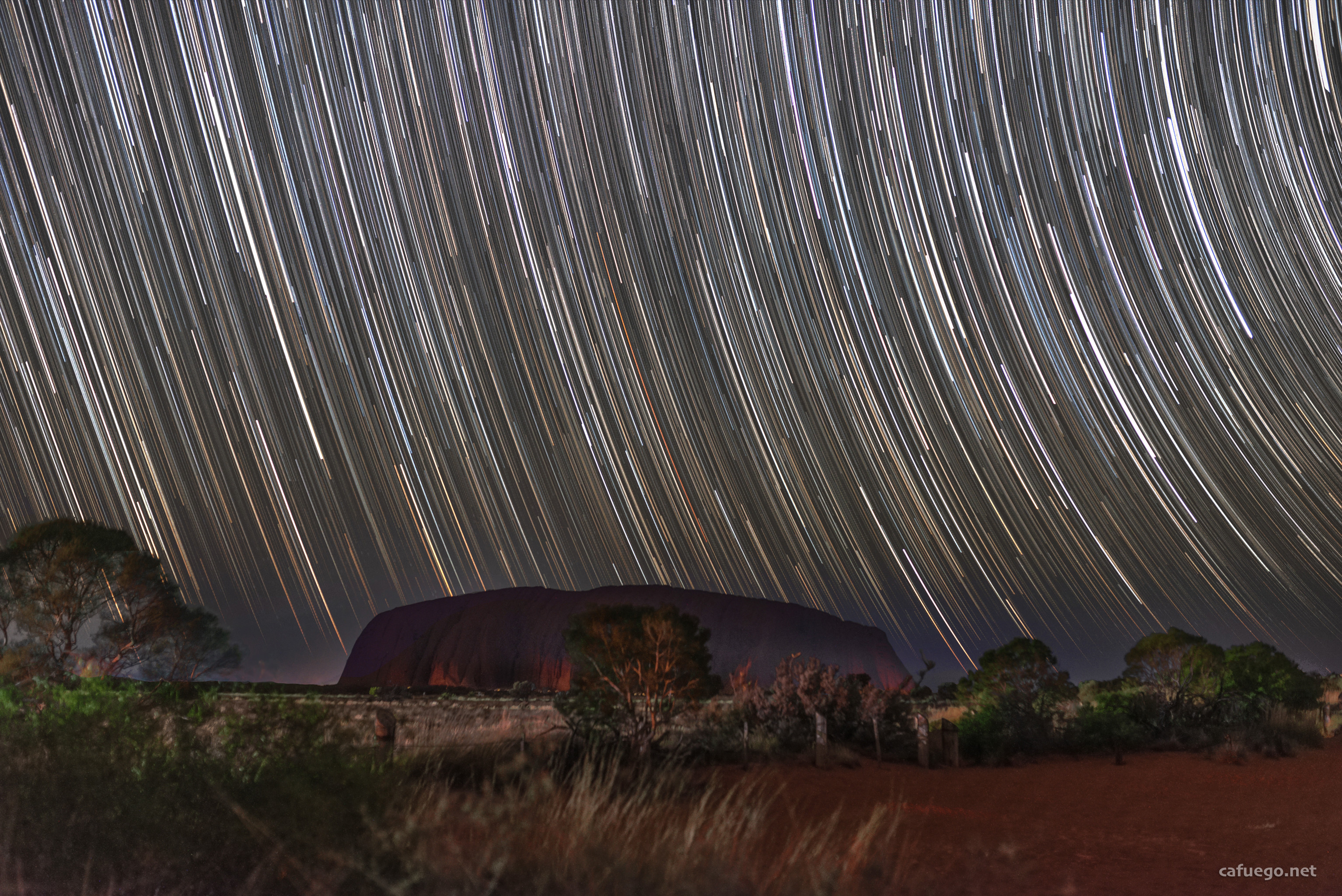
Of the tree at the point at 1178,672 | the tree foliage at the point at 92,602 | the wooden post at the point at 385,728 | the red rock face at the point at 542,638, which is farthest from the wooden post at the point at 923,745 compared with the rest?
the red rock face at the point at 542,638

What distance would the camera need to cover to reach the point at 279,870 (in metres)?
5.24

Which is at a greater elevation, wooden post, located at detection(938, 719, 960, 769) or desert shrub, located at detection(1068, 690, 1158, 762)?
wooden post, located at detection(938, 719, 960, 769)

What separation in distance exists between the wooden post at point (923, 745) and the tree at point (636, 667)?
16.4 ft

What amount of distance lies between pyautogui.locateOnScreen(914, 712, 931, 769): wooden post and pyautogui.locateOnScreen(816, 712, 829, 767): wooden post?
1.78 metres

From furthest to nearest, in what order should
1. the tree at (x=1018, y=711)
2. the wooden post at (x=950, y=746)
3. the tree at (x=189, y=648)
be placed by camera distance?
the tree at (x=189, y=648) < the tree at (x=1018, y=711) < the wooden post at (x=950, y=746)

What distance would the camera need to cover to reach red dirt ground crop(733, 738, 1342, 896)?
671cm

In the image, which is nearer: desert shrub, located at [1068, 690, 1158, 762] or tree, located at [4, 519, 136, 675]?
desert shrub, located at [1068, 690, 1158, 762]

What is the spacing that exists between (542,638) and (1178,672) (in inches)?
2539

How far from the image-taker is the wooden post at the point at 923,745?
14.9 metres

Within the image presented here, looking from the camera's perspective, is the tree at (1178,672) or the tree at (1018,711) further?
the tree at (1178,672)

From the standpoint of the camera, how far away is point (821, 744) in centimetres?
1427

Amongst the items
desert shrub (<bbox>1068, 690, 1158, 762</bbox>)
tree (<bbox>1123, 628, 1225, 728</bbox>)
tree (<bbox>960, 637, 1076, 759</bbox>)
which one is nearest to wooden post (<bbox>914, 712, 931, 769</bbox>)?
tree (<bbox>960, 637, 1076, 759</bbox>)

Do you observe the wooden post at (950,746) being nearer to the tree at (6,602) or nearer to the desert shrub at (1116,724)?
the desert shrub at (1116,724)

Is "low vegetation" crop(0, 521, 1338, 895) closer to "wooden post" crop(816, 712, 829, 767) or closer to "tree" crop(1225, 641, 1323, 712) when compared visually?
"wooden post" crop(816, 712, 829, 767)
